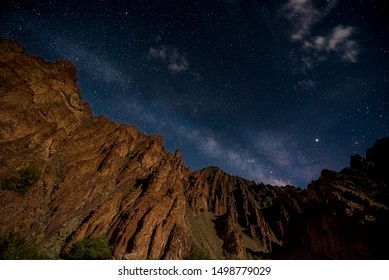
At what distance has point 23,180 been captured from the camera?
139 feet

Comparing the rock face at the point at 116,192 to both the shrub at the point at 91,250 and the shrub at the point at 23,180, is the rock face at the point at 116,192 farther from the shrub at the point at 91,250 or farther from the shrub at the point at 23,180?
the shrub at the point at 91,250

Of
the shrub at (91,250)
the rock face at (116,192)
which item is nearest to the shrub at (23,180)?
the rock face at (116,192)

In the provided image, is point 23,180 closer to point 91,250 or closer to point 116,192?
point 91,250

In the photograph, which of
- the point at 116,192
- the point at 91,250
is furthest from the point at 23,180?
the point at 116,192

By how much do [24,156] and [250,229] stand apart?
8004 cm

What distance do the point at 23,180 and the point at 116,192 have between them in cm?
2190

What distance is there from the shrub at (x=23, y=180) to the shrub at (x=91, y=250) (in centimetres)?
1352

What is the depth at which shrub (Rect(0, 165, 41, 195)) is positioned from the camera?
40091mm

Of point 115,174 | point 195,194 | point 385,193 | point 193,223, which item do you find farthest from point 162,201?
point 385,193

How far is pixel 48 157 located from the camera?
52.9 metres

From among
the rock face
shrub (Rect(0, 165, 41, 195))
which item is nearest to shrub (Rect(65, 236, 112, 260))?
the rock face

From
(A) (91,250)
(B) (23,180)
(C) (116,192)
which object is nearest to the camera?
(A) (91,250)

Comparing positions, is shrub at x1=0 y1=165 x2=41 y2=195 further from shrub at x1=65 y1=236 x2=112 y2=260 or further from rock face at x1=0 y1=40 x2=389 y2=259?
shrub at x1=65 y1=236 x2=112 y2=260

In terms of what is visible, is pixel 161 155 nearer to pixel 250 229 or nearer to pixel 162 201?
pixel 162 201
